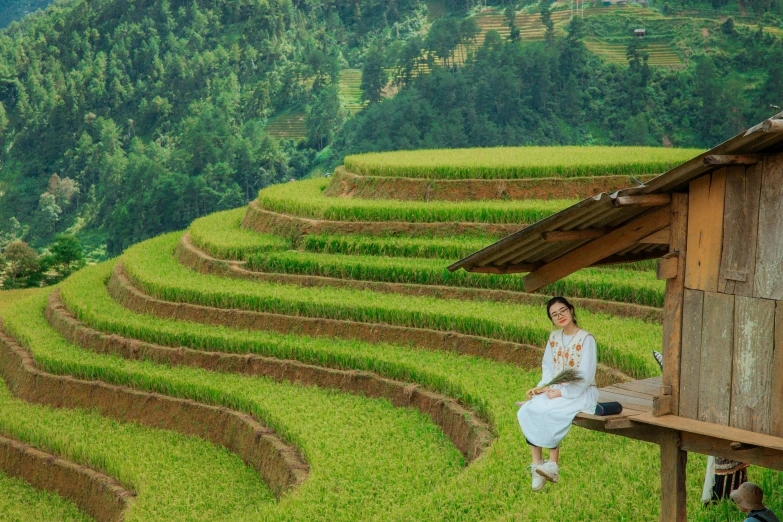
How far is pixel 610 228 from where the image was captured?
5.08 m

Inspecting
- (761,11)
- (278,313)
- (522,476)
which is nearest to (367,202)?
(278,313)

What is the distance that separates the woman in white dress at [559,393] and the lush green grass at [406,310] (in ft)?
11.5

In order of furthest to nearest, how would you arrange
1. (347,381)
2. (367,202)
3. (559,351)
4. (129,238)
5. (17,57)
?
(17,57)
(129,238)
(367,202)
(347,381)
(559,351)

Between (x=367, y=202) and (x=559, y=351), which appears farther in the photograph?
(x=367, y=202)

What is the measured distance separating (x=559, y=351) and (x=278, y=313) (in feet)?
25.3

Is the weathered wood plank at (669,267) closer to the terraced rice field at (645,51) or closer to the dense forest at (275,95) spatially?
the dense forest at (275,95)

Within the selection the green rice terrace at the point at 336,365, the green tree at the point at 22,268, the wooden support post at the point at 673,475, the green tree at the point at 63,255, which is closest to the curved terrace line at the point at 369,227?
the green rice terrace at the point at 336,365

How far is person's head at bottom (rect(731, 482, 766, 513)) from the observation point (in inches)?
193

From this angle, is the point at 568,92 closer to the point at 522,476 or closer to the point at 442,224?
the point at 442,224

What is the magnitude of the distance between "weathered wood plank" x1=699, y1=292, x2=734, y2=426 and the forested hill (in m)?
44.5

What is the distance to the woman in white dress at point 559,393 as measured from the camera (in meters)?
5.12

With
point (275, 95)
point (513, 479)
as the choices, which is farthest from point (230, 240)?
point (275, 95)

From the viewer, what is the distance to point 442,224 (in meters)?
14.0

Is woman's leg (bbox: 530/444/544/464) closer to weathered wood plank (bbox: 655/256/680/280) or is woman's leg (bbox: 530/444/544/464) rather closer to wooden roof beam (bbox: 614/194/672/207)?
weathered wood plank (bbox: 655/256/680/280)
